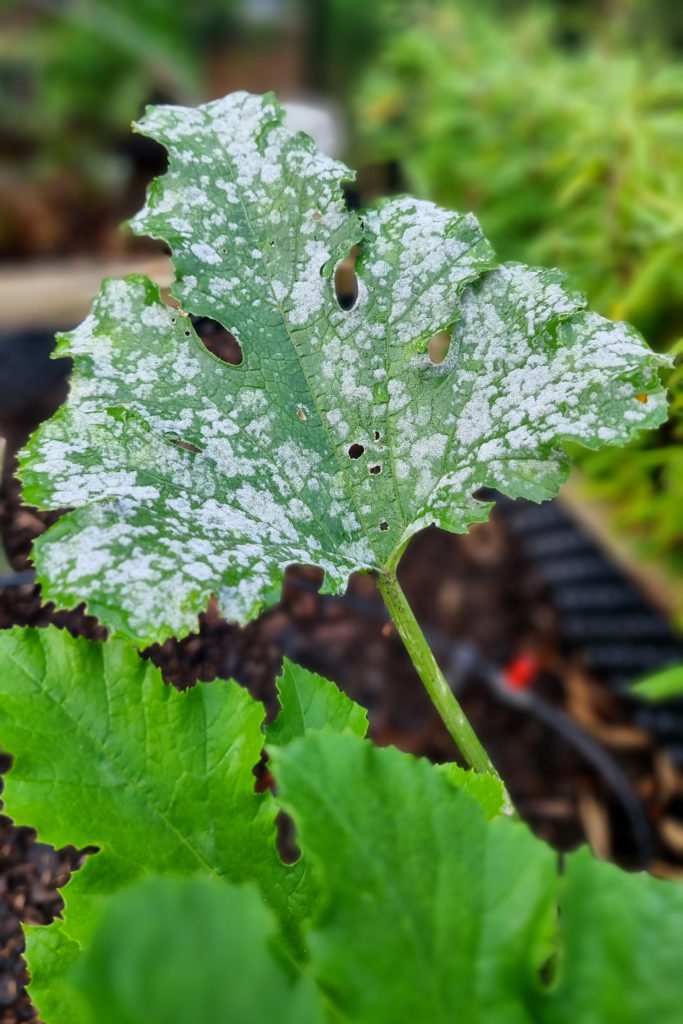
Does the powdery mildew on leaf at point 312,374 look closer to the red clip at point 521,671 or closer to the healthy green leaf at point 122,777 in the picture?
the healthy green leaf at point 122,777

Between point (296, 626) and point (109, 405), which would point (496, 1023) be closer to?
point (109, 405)

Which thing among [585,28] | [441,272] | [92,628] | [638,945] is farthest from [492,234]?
→ [585,28]

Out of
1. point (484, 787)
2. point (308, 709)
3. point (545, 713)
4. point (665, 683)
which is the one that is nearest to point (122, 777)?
point (308, 709)

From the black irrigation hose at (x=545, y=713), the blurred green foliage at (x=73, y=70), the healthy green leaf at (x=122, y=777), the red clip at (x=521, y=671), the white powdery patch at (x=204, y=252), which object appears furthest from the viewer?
the blurred green foliage at (x=73, y=70)

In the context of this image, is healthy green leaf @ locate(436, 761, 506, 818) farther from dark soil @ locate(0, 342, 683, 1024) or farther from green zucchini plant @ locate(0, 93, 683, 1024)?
dark soil @ locate(0, 342, 683, 1024)

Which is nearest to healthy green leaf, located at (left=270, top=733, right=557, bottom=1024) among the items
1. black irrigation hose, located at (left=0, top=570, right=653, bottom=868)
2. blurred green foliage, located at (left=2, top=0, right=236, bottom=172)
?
black irrigation hose, located at (left=0, top=570, right=653, bottom=868)

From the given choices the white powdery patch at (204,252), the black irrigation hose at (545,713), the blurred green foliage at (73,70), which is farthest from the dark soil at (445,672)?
the blurred green foliage at (73,70)

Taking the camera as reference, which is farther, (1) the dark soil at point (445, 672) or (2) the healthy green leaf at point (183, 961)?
(1) the dark soil at point (445, 672)
